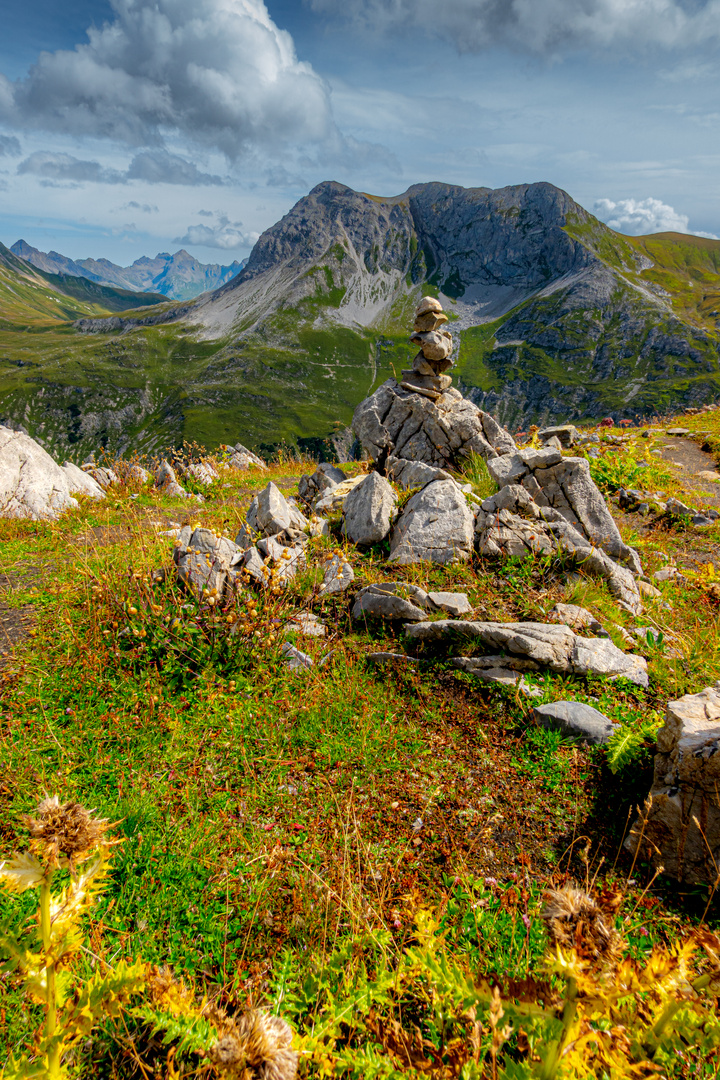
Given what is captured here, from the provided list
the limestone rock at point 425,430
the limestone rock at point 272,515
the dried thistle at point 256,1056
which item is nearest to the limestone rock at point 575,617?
the limestone rock at point 272,515

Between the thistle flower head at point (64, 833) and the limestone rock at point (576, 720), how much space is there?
5053mm

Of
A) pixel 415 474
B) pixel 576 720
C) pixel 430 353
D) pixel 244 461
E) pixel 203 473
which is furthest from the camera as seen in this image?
pixel 244 461

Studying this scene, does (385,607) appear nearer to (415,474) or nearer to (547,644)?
(547,644)

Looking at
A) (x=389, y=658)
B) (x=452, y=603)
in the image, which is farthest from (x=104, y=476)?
(x=452, y=603)

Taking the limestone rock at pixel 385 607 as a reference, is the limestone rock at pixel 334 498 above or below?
above

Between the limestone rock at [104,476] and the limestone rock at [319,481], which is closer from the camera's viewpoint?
the limestone rock at [319,481]

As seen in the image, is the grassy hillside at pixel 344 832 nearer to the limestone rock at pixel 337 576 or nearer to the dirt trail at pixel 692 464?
the limestone rock at pixel 337 576

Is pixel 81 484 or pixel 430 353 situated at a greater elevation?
pixel 430 353

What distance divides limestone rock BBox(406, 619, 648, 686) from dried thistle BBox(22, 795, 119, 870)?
210 inches

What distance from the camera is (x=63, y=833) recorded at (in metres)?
1.82

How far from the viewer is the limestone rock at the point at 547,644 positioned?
20.5 ft

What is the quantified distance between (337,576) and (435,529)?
215 cm

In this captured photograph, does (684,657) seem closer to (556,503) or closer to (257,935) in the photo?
(556,503)

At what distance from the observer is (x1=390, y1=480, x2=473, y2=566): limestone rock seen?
8.58 metres
